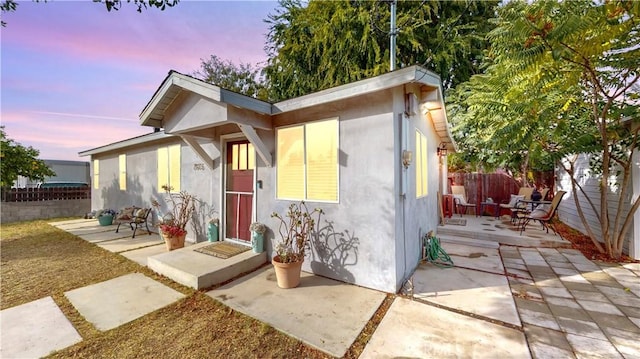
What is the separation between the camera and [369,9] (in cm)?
1015

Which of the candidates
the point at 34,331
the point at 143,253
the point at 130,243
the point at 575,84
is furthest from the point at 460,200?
the point at 34,331

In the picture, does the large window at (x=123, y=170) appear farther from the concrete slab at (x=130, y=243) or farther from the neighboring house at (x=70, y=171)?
the neighboring house at (x=70, y=171)

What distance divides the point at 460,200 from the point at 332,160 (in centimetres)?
799

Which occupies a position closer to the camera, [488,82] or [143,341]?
[143,341]

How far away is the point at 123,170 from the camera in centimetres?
898

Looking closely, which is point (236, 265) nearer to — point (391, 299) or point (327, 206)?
point (327, 206)

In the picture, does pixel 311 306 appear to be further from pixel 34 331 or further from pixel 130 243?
pixel 130 243

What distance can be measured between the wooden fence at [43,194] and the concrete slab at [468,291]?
15.6 meters

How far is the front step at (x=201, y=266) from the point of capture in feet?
12.3

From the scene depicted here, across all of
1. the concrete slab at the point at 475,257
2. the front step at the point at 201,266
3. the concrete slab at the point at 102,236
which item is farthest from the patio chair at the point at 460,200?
the concrete slab at the point at 102,236

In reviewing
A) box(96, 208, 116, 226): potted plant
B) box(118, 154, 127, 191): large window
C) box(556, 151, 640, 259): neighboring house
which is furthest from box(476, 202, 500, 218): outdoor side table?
box(96, 208, 116, 226): potted plant

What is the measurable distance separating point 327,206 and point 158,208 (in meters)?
5.97

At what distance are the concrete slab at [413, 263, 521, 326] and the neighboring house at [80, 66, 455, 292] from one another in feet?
1.07

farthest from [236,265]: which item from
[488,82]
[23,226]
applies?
[23,226]
